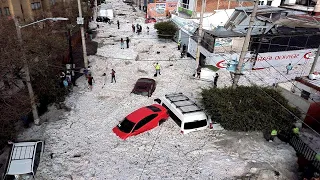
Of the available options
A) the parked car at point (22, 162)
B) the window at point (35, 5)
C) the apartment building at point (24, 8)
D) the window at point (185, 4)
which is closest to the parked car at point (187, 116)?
the parked car at point (22, 162)

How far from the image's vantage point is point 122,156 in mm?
12727

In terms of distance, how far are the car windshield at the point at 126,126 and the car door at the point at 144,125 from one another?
0.29 metres

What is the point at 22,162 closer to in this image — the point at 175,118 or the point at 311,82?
the point at 175,118

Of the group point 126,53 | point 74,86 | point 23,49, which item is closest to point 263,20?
point 126,53

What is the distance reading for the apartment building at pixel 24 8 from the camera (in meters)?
32.7

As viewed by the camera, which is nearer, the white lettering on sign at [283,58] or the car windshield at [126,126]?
the car windshield at [126,126]

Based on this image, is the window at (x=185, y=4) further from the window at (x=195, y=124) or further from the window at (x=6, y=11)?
the window at (x=195, y=124)

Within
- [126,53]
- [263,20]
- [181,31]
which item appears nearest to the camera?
[263,20]

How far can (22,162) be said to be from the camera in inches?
440

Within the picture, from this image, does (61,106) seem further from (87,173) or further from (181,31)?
(181,31)

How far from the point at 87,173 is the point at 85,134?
10.2ft

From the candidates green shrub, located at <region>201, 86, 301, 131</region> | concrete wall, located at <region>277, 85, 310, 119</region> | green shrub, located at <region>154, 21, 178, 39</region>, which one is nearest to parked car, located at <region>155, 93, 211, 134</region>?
green shrub, located at <region>201, 86, 301, 131</region>

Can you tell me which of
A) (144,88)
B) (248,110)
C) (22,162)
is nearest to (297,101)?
(248,110)

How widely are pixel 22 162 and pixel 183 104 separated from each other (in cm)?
919
